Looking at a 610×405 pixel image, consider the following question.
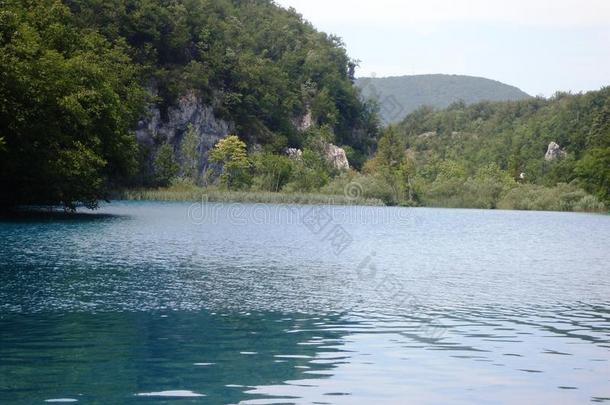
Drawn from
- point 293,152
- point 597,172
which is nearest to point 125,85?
point 293,152

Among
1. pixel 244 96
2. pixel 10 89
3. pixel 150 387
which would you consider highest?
pixel 244 96

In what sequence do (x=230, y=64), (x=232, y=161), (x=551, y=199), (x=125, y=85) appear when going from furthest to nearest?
(x=230, y=64)
(x=232, y=161)
(x=551, y=199)
(x=125, y=85)

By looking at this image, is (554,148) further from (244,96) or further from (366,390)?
(366,390)

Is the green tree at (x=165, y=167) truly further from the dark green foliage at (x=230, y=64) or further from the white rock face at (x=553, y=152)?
the white rock face at (x=553, y=152)

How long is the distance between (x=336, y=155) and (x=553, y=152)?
5470 centimetres

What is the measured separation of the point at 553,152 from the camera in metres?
183

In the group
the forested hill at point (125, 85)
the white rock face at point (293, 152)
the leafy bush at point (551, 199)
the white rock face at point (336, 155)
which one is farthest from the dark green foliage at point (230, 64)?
the leafy bush at point (551, 199)

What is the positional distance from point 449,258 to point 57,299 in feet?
74.7

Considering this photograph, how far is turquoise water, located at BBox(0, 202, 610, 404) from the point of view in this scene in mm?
13477

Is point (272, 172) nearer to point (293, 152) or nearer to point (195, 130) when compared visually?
point (195, 130)

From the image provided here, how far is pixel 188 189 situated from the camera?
11975 cm

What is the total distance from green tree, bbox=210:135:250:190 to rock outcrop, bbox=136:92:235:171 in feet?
13.4

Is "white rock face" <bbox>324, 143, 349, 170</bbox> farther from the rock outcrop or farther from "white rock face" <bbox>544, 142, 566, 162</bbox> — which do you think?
"white rock face" <bbox>544, 142, 566, 162</bbox>

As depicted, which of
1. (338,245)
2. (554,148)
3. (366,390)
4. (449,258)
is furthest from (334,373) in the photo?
(554,148)
